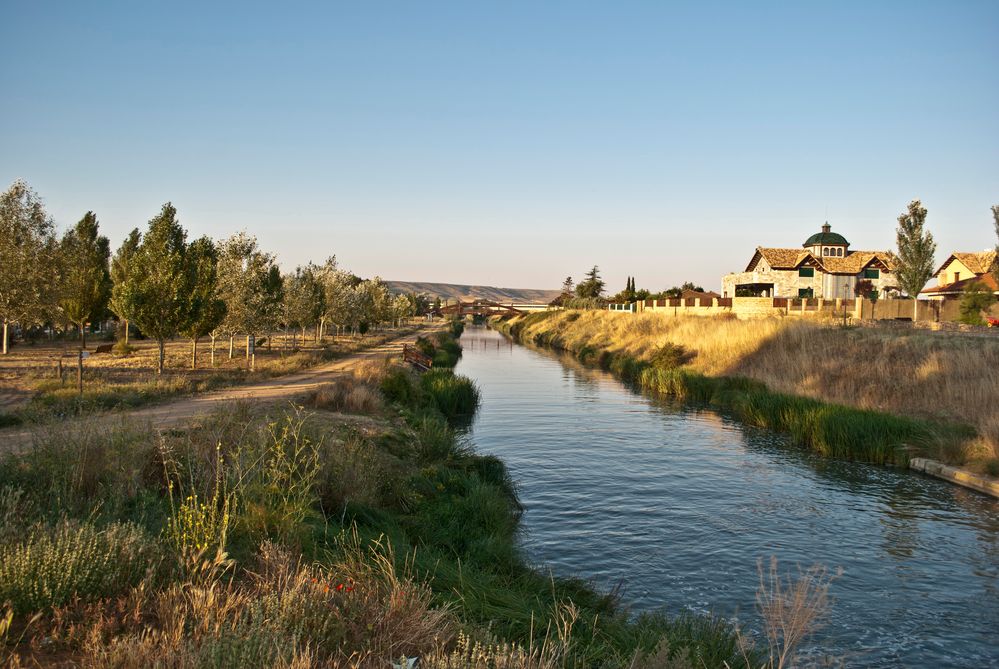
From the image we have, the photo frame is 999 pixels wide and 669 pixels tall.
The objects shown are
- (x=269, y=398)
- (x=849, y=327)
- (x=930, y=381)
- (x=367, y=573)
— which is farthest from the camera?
(x=849, y=327)

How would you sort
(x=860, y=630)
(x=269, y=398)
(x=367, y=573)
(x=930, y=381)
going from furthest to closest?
(x=930, y=381) → (x=269, y=398) → (x=860, y=630) → (x=367, y=573)

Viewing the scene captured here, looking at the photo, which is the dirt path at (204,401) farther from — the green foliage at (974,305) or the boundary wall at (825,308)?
the green foliage at (974,305)

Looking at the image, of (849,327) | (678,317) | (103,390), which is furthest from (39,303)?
(678,317)

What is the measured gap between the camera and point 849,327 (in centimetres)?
3284

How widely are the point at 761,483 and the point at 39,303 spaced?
3129 centimetres

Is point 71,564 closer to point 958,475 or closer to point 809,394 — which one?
point 958,475

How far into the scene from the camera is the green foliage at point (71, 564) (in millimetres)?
4965

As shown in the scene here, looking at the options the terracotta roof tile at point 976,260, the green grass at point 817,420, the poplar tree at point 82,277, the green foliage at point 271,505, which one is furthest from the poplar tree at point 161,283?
the terracotta roof tile at point 976,260

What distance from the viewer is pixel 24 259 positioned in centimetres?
2936

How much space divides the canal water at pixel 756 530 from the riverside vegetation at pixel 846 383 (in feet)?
4.16

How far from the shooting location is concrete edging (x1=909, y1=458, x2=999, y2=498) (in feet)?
51.6

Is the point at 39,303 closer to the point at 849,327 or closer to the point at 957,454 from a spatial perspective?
the point at 957,454

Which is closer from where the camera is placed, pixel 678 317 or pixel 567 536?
→ pixel 567 536

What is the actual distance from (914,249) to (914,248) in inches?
3.8
